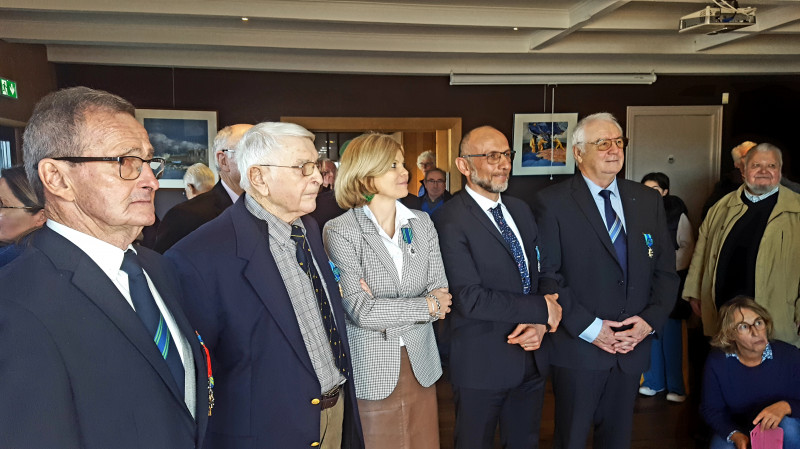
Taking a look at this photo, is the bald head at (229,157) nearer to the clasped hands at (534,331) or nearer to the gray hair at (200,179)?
the clasped hands at (534,331)

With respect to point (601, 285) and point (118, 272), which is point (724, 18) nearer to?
point (601, 285)

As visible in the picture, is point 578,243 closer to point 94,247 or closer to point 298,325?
point 298,325

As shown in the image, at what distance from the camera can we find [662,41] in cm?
677

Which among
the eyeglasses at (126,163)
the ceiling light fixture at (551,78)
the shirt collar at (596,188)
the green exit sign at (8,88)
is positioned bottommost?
the shirt collar at (596,188)

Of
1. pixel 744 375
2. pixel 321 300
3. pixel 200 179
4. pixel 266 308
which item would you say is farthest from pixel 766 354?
pixel 200 179

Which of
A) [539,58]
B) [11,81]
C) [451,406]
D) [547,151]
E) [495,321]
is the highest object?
[539,58]

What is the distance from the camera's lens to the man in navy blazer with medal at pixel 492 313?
2.64m

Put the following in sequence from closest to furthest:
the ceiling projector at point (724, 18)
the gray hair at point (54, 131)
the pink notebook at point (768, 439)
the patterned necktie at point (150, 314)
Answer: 1. the gray hair at point (54, 131)
2. the patterned necktie at point (150, 314)
3. the pink notebook at point (768, 439)
4. the ceiling projector at point (724, 18)

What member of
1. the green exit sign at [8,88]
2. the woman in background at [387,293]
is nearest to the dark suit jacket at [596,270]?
the woman in background at [387,293]

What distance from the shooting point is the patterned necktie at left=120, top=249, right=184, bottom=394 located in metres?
1.36

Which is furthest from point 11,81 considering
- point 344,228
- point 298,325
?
point 298,325

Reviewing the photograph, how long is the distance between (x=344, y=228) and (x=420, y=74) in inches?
217

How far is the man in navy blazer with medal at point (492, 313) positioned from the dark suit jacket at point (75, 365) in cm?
157

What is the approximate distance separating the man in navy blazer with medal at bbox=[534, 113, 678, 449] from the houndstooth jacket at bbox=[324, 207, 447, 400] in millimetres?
667
